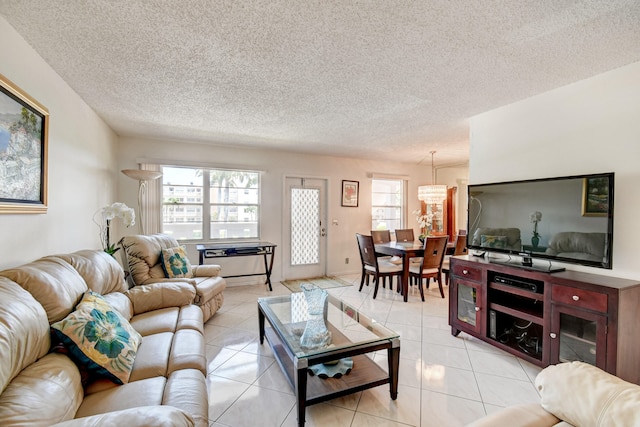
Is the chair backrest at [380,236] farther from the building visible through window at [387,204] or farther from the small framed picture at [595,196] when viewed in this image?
the small framed picture at [595,196]

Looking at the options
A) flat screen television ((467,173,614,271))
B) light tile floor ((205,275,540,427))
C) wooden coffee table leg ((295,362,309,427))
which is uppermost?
flat screen television ((467,173,614,271))

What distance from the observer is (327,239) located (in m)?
5.54

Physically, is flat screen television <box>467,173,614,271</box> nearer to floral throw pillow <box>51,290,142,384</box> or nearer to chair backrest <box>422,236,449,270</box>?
chair backrest <box>422,236,449,270</box>

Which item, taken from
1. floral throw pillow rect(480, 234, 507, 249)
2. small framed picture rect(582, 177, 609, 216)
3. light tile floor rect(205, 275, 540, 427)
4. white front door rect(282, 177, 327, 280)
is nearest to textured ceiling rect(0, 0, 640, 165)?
small framed picture rect(582, 177, 609, 216)

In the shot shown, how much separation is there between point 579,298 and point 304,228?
13.2ft

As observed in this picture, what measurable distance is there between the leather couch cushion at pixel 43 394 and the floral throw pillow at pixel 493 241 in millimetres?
3158

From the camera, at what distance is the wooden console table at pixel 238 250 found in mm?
4168

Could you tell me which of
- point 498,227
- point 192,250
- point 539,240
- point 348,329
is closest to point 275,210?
point 192,250

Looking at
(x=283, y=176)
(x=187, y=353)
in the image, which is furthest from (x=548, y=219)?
(x=283, y=176)

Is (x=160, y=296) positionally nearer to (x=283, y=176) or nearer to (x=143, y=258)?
(x=143, y=258)

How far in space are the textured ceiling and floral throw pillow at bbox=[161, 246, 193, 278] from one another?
5.14 ft

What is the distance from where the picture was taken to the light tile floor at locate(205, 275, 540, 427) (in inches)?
69.0

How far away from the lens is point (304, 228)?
17.8 feet

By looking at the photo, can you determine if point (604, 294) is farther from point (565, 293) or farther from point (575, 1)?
point (575, 1)
